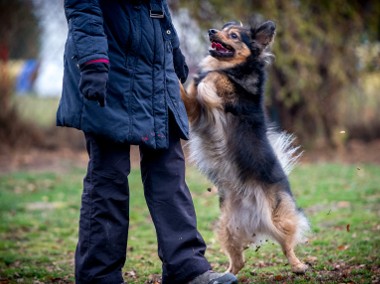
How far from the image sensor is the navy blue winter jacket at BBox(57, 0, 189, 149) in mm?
3252

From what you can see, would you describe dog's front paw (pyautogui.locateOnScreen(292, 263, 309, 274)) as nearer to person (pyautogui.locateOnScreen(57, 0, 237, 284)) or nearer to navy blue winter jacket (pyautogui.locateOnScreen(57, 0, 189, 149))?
person (pyautogui.locateOnScreen(57, 0, 237, 284))

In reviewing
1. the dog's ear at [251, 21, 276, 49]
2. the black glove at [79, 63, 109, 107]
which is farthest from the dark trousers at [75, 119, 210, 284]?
the dog's ear at [251, 21, 276, 49]

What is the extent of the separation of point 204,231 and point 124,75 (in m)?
3.20

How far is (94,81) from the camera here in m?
3.09

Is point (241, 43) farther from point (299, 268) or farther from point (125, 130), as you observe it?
point (299, 268)

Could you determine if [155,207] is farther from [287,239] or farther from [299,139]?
[299,139]

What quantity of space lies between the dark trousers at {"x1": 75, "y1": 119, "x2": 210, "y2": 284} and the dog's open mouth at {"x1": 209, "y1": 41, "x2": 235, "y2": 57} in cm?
108

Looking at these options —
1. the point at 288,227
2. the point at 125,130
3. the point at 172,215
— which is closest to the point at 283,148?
the point at 288,227

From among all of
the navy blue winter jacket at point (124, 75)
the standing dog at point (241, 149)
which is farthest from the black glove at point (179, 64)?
the navy blue winter jacket at point (124, 75)

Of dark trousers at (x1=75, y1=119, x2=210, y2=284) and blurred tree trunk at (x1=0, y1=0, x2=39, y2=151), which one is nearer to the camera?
dark trousers at (x1=75, y1=119, x2=210, y2=284)

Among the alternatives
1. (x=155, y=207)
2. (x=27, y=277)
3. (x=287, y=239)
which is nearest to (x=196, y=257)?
(x=155, y=207)

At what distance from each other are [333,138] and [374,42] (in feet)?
7.71

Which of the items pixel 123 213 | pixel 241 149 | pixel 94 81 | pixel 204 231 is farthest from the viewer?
pixel 204 231

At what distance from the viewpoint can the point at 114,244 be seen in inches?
139
